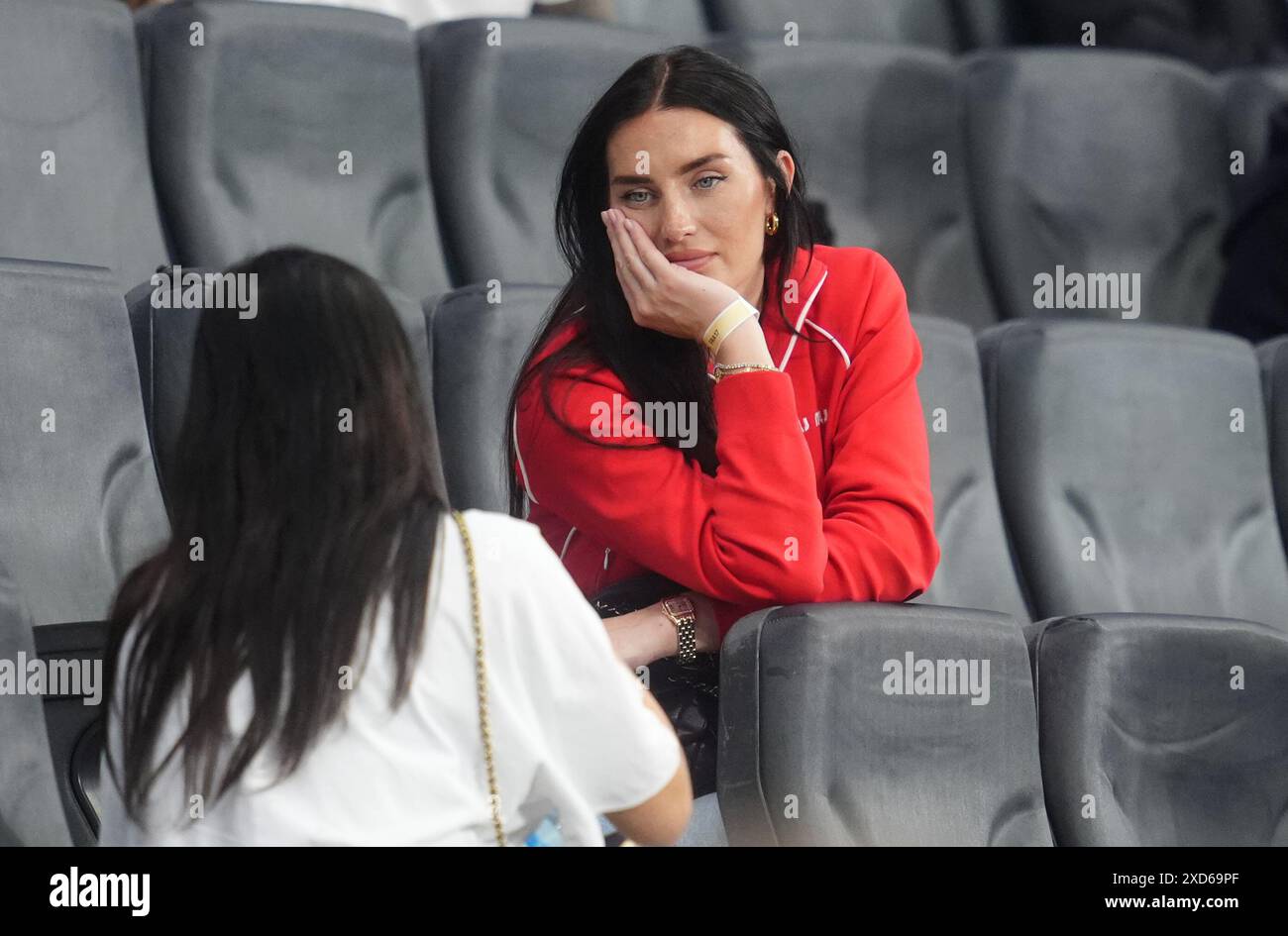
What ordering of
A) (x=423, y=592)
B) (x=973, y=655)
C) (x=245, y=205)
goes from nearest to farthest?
(x=423, y=592) < (x=973, y=655) < (x=245, y=205)

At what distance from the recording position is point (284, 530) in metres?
0.35

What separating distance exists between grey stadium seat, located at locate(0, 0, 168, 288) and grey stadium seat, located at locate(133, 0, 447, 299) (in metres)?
0.02

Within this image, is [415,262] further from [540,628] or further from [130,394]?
[540,628]

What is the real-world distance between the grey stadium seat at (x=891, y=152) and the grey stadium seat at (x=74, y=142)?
0.33 metres

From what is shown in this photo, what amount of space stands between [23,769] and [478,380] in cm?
32

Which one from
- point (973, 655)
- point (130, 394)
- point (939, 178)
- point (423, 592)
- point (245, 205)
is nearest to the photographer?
point (423, 592)

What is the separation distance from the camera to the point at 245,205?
86cm

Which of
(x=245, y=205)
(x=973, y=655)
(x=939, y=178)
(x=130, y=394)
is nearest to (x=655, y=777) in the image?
(x=973, y=655)

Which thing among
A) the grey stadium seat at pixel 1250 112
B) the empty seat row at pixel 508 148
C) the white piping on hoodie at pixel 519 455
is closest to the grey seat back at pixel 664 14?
the empty seat row at pixel 508 148

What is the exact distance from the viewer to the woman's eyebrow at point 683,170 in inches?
22.4

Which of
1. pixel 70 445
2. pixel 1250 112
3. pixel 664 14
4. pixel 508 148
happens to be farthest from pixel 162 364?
pixel 1250 112

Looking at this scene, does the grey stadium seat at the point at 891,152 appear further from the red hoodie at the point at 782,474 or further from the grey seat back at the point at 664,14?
the red hoodie at the point at 782,474

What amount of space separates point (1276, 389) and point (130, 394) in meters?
0.58

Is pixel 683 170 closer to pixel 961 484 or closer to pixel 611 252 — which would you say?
pixel 611 252
